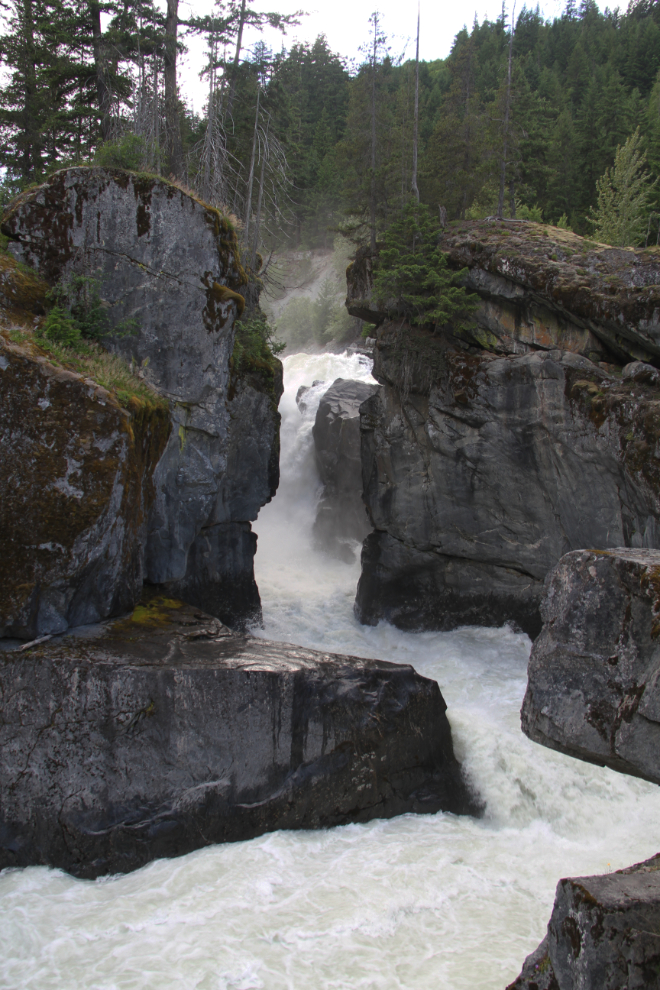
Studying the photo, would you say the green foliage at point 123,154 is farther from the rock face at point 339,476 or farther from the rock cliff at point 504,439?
the rock face at point 339,476

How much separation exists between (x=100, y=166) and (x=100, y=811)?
1144cm

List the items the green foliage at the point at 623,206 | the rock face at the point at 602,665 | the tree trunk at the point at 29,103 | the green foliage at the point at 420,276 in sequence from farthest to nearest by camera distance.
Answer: the green foliage at the point at 623,206, the tree trunk at the point at 29,103, the green foliage at the point at 420,276, the rock face at the point at 602,665

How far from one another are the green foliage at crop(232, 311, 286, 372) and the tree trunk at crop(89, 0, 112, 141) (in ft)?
20.3

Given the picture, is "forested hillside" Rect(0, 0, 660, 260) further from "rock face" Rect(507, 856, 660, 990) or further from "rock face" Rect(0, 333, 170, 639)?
"rock face" Rect(507, 856, 660, 990)

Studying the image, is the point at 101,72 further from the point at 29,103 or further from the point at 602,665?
the point at 602,665

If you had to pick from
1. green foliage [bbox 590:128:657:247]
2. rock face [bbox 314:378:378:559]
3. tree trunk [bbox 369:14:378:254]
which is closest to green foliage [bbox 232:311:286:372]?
rock face [bbox 314:378:378:559]

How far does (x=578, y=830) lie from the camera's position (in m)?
10.2

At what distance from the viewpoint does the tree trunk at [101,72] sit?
1744 centimetres

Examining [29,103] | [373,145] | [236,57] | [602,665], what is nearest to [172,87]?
[236,57]

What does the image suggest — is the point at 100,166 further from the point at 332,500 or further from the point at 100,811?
the point at 332,500

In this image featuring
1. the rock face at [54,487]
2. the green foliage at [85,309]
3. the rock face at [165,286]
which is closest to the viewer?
the rock face at [54,487]

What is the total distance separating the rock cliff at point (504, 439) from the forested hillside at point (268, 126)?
593 centimetres

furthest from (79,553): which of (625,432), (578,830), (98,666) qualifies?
(625,432)

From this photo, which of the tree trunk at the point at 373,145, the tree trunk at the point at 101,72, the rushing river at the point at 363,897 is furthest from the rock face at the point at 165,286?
the tree trunk at the point at 373,145
